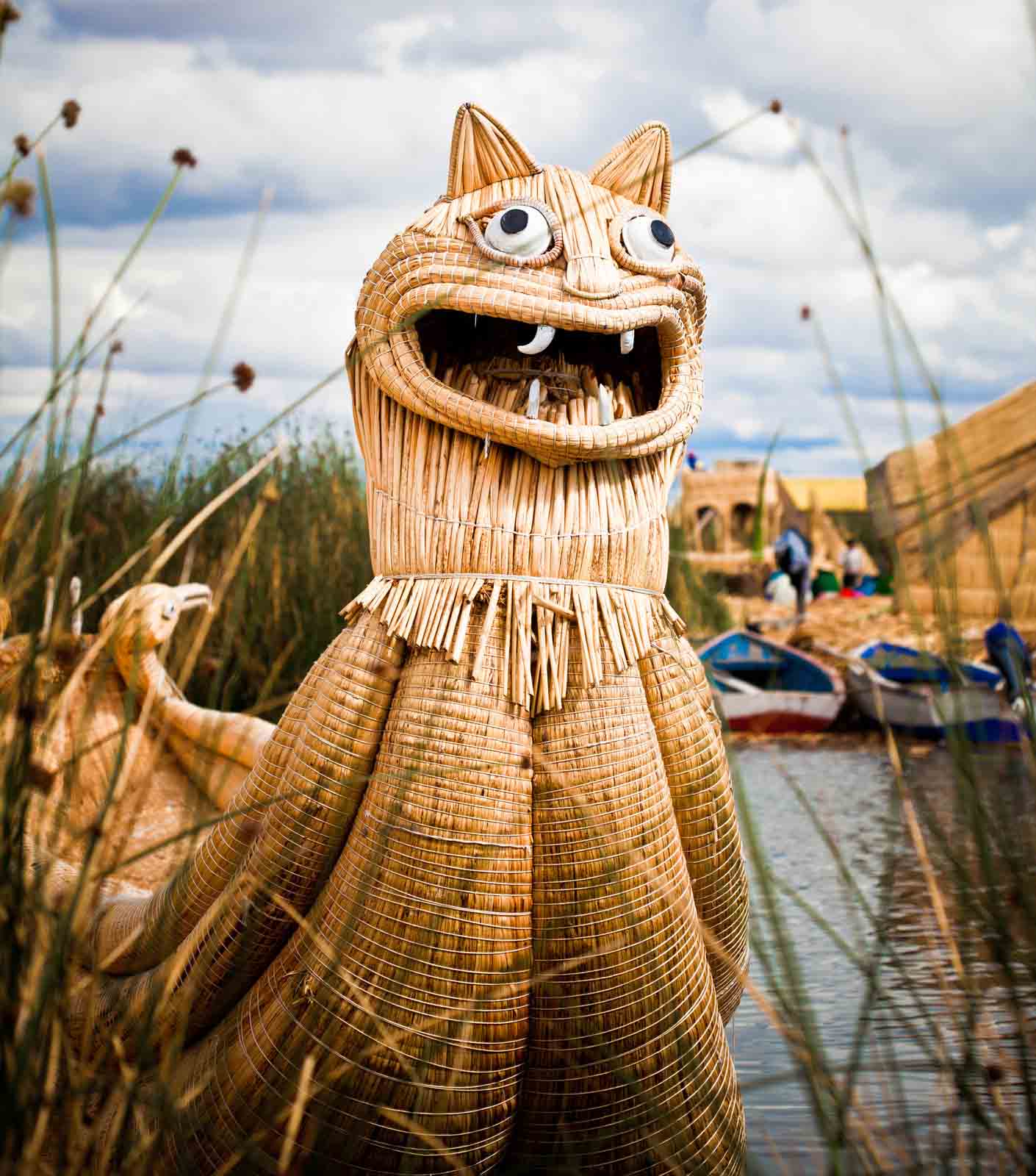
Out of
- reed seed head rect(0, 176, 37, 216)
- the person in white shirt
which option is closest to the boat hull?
reed seed head rect(0, 176, 37, 216)

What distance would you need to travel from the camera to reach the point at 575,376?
6.57 feet

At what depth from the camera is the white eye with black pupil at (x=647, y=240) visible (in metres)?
1.99

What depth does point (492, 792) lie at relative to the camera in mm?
1792

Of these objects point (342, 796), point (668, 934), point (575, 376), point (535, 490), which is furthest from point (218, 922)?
point (575, 376)

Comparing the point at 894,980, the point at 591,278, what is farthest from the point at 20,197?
the point at 894,980

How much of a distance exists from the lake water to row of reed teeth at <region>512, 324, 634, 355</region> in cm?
70

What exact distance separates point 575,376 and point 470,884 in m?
0.83

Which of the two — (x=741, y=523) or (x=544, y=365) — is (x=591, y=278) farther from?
(x=741, y=523)

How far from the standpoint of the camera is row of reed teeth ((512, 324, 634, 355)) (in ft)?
6.25

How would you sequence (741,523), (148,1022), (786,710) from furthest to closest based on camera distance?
(741,523), (786,710), (148,1022)

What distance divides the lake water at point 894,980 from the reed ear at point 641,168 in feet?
3.38

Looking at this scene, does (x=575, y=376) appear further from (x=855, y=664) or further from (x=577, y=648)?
(x=855, y=664)

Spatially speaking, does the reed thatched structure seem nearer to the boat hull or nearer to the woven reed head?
the woven reed head

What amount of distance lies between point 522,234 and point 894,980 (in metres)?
2.17
